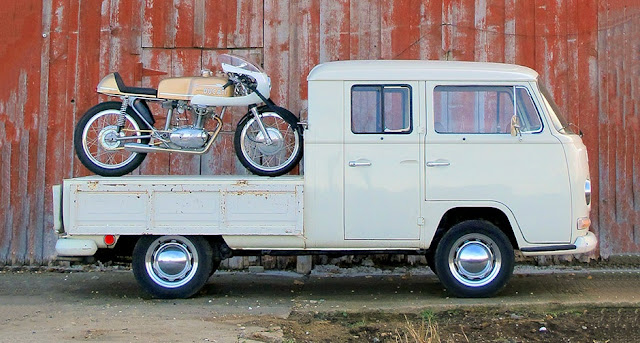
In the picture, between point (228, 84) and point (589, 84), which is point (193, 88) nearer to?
point (228, 84)

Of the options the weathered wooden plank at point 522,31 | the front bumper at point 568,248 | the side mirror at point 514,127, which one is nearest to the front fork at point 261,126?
the side mirror at point 514,127

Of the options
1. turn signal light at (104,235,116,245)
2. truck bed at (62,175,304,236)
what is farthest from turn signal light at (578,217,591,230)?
turn signal light at (104,235,116,245)

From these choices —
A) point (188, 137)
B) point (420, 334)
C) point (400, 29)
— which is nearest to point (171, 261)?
point (188, 137)

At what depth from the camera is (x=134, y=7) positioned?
9.80m

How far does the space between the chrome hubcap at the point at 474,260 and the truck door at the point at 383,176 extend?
427 mm

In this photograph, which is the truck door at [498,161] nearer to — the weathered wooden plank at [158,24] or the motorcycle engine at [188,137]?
the motorcycle engine at [188,137]

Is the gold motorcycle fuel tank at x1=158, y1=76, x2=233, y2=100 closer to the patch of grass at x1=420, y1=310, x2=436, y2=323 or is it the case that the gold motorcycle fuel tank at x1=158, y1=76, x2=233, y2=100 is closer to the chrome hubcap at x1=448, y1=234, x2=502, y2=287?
the chrome hubcap at x1=448, y1=234, x2=502, y2=287

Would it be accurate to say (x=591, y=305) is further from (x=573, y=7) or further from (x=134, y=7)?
(x=134, y=7)

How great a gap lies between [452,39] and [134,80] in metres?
3.84

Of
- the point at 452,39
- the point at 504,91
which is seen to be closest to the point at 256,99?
the point at 504,91

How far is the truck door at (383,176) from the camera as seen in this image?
740 centimetres

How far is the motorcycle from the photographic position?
775 centimetres

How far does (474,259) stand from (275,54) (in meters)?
3.71

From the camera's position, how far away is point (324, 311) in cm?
709
